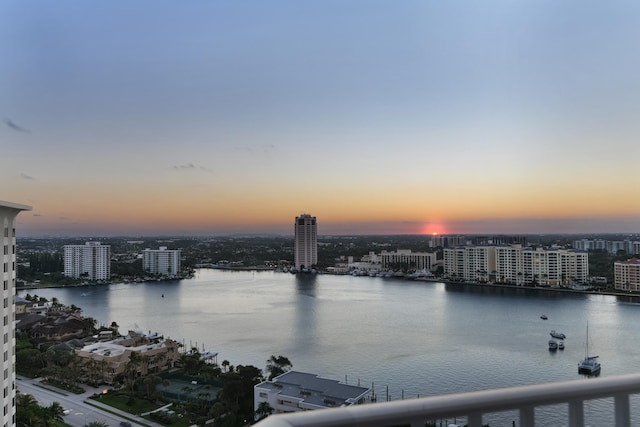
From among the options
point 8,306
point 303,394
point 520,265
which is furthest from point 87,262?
point 303,394

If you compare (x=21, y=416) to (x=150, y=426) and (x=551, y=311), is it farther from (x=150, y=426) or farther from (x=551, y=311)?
(x=551, y=311)

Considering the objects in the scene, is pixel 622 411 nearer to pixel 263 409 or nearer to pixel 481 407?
pixel 481 407

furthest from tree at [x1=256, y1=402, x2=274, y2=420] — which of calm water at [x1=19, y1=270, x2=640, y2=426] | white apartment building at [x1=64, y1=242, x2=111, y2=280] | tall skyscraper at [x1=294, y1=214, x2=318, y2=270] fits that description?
tall skyscraper at [x1=294, y1=214, x2=318, y2=270]

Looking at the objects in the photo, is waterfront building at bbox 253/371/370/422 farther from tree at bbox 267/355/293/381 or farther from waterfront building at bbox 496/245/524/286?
waterfront building at bbox 496/245/524/286

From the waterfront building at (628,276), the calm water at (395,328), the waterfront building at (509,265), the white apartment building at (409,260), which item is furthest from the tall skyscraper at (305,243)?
the waterfront building at (628,276)

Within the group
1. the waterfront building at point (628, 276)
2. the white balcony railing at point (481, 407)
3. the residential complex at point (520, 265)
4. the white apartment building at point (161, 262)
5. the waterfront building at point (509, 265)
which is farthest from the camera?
the white apartment building at point (161, 262)

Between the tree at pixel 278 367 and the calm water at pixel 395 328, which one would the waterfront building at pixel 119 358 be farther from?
the tree at pixel 278 367

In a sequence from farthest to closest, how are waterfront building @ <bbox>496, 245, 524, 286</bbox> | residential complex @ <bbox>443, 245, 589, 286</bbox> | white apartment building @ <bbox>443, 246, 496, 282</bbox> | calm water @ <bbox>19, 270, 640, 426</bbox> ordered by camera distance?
white apartment building @ <bbox>443, 246, 496, 282</bbox> < waterfront building @ <bbox>496, 245, 524, 286</bbox> < residential complex @ <bbox>443, 245, 589, 286</bbox> < calm water @ <bbox>19, 270, 640, 426</bbox>
